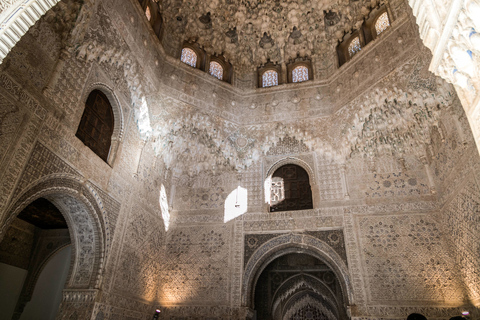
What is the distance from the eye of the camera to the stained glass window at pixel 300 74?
9.94 meters

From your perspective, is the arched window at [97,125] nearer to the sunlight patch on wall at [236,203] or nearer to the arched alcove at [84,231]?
the arched alcove at [84,231]

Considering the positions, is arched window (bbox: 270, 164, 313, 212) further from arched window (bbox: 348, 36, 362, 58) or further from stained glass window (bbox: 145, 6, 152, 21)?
stained glass window (bbox: 145, 6, 152, 21)

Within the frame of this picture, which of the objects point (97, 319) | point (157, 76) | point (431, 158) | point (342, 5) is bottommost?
point (97, 319)

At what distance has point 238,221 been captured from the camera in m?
8.71

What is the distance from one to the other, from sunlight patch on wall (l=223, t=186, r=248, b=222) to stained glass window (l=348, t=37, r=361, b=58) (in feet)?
15.9

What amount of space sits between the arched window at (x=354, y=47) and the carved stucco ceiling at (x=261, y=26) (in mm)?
363

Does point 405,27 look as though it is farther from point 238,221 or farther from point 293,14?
point 238,221

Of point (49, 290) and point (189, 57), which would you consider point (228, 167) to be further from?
point (49, 290)

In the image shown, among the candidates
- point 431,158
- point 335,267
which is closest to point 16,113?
point 335,267

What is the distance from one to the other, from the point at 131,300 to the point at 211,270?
2.03m

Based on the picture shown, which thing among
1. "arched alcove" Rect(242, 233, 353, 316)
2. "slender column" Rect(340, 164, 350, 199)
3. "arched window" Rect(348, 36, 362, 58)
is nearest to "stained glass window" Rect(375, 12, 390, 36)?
"arched window" Rect(348, 36, 362, 58)

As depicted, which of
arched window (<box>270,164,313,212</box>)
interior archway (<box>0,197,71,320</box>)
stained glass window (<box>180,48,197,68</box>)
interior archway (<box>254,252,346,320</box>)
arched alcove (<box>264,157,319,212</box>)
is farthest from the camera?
interior archway (<box>254,252,346,320</box>)

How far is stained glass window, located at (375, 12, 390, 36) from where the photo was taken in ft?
27.2

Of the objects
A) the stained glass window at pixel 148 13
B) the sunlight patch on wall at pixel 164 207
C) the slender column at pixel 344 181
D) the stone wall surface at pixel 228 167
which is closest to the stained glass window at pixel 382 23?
the stone wall surface at pixel 228 167
